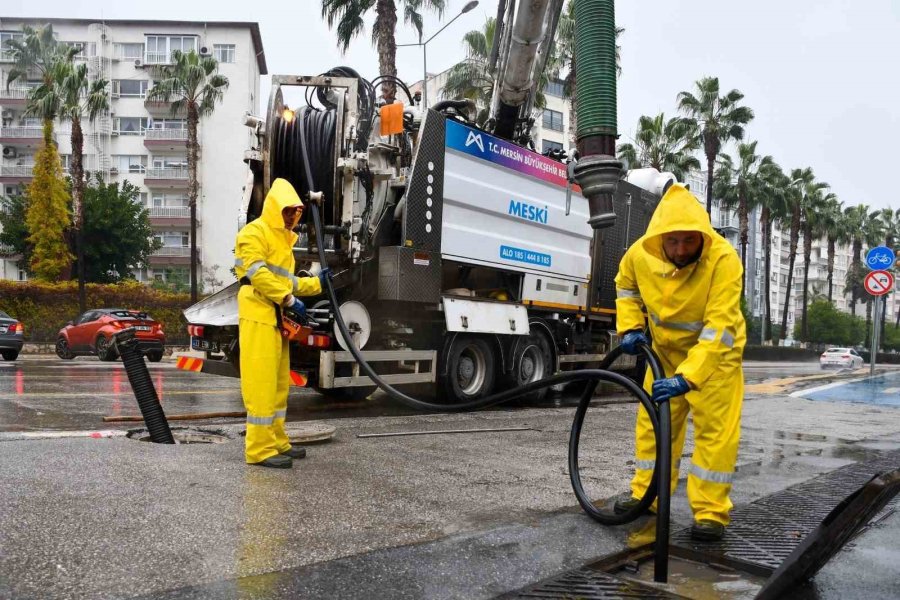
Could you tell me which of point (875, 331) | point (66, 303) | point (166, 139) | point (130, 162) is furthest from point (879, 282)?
point (130, 162)

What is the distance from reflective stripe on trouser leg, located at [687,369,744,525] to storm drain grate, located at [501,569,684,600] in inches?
35.8

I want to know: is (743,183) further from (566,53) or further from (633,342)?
(633,342)

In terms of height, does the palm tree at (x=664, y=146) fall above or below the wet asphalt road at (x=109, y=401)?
above

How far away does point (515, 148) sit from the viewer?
9.55m

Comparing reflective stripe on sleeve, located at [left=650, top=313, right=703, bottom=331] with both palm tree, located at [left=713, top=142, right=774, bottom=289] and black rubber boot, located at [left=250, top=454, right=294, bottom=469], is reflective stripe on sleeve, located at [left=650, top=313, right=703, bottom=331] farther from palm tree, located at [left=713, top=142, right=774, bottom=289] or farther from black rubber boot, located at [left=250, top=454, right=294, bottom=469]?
palm tree, located at [left=713, top=142, right=774, bottom=289]

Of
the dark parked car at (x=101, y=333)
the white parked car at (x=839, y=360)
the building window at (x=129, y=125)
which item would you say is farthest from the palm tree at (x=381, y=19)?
the building window at (x=129, y=125)

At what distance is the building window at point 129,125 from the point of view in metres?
47.8

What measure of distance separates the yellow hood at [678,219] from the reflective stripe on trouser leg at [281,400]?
104 inches

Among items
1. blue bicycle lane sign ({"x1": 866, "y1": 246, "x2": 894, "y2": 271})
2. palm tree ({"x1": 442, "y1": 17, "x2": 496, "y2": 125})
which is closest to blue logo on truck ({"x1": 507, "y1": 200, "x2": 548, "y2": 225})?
blue bicycle lane sign ({"x1": 866, "y1": 246, "x2": 894, "y2": 271})

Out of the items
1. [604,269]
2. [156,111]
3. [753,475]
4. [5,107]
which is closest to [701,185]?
[156,111]

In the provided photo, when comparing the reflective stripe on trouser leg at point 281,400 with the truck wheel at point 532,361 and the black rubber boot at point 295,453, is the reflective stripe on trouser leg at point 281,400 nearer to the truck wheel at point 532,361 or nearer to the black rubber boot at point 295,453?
the black rubber boot at point 295,453

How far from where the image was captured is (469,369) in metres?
9.23

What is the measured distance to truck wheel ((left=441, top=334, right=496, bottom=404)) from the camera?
8758 mm

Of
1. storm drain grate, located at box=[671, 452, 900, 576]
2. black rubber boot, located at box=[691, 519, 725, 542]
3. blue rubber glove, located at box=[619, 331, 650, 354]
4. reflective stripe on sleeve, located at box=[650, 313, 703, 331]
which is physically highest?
reflective stripe on sleeve, located at box=[650, 313, 703, 331]
